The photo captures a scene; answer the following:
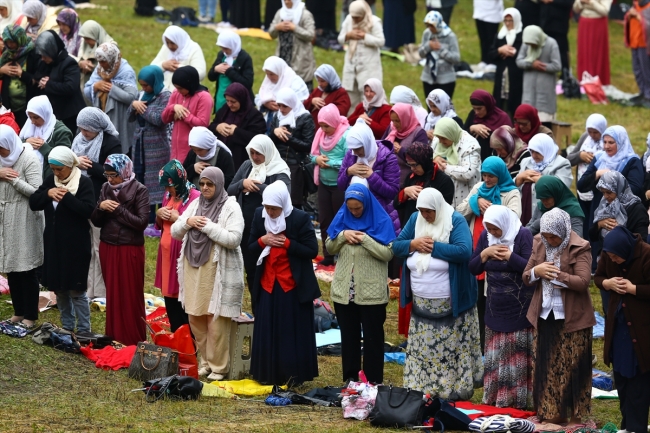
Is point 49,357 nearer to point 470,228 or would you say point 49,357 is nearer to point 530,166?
point 470,228

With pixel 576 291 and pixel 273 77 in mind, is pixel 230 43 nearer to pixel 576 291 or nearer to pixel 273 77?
pixel 273 77

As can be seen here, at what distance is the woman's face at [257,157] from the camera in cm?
1139

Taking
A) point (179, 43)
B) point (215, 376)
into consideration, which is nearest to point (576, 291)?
point (215, 376)

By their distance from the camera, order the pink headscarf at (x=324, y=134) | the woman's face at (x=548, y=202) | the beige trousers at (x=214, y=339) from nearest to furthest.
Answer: the woman's face at (x=548, y=202) → the beige trousers at (x=214, y=339) → the pink headscarf at (x=324, y=134)

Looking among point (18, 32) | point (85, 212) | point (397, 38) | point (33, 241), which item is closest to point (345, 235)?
point (85, 212)

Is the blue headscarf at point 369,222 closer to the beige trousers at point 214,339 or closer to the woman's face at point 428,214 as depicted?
the woman's face at point 428,214

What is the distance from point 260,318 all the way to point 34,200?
2.35 metres

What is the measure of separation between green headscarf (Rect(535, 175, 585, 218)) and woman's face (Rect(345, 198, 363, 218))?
4.92ft

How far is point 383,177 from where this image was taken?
11727 mm

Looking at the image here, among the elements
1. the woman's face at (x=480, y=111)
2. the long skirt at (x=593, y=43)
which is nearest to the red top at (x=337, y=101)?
the woman's face at (x=480, y=111)

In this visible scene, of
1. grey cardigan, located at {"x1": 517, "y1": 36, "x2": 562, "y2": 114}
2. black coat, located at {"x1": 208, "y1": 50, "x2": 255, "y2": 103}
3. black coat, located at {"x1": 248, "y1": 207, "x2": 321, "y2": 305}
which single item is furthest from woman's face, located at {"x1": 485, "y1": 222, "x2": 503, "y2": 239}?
grey cardigan, located at {"x1": 517, "y1": 36, "x2": 562, "y2": 114}

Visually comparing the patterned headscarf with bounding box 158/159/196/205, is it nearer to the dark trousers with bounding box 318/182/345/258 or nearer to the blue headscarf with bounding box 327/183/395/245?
the blue headscarf with bounding box 327/183/395/245

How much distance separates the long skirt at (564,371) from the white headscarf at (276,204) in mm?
2226

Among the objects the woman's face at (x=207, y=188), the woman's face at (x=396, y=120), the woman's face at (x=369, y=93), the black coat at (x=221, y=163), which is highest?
the woman's face at (x=369, y=93)
